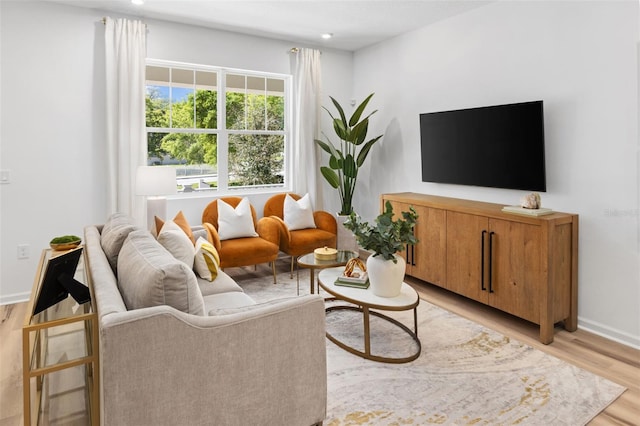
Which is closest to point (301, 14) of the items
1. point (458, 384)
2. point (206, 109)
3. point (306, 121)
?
point (306, 121)

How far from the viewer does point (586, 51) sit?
9.77ft

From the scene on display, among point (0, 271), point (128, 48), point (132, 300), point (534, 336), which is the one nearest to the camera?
point (132, 300)

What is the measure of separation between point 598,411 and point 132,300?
2.32 meters

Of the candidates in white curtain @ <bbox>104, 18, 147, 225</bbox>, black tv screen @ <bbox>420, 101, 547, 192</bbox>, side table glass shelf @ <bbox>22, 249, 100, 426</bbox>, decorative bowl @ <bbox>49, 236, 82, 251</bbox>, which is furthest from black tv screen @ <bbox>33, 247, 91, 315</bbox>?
black tv screen @ <bbox>420, 101, 547, 192</bbox>

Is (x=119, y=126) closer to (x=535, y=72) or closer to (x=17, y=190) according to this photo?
(x=17, y=190)

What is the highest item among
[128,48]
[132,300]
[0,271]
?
[128,48]

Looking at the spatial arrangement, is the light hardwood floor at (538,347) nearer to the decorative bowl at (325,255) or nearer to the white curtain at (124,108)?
the decorative bowl at (325,255)

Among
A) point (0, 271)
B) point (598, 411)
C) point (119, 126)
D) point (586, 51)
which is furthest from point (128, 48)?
point (598, 411)

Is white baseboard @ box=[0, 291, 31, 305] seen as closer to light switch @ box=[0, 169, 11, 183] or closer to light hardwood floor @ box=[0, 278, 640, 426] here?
light hardwood floor @ box=[0, 278, 640, 426]

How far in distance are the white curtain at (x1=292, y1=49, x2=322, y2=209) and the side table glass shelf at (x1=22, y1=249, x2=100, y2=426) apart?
286 centimetres

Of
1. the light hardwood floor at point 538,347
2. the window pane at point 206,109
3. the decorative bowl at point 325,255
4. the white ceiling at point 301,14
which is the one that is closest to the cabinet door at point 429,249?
the light hardwood floor at point 538,347

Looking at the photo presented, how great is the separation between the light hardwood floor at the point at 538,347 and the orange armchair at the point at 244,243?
1578 millimetres

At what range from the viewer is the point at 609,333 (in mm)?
2934

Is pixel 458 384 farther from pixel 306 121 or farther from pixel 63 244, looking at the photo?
pixel 306 121
